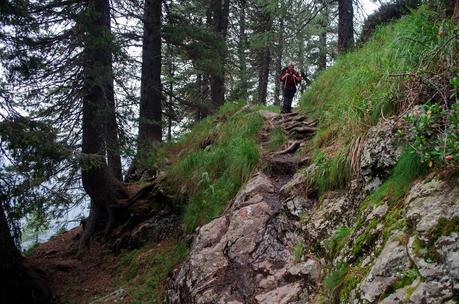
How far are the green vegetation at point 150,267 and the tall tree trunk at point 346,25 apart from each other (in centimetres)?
674

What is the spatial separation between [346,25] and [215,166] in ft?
18.2

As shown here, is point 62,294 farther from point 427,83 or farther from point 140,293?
point 427,83

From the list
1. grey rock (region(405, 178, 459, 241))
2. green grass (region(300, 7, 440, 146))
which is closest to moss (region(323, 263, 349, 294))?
grey rock (region(405, 178, 459, 241))

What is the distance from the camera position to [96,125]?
27.6 ft

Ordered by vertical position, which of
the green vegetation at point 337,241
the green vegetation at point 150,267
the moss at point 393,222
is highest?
the moss at point 393,222

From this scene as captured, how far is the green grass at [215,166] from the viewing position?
701 centimetres

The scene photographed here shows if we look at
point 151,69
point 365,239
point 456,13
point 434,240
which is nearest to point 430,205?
point 434,240

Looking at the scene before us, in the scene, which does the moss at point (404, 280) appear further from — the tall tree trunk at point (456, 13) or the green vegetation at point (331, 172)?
the tall tree trunk at point (456, 13)

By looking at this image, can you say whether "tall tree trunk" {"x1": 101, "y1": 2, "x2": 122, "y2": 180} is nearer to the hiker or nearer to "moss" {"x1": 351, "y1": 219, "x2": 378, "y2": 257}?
the hiker

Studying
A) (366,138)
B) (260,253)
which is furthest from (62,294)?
(366,138)

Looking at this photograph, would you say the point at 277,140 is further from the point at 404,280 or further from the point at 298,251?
the point at 404,280

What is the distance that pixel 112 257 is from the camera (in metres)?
8.62

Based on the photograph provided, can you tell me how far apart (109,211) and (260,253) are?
17.5 ft

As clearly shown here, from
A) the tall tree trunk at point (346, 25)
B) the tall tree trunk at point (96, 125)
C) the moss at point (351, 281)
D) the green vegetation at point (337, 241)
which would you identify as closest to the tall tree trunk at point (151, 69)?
the tall tree trunk at point (96, 125)
